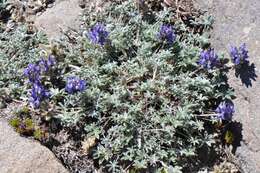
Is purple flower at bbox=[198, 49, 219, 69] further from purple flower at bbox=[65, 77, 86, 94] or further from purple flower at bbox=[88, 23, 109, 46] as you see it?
purple flower at bbox=[65, 77, 86, 94]

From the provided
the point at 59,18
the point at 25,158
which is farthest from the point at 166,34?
the point at 25,158

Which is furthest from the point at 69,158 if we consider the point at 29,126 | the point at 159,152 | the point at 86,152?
the point at 159,152

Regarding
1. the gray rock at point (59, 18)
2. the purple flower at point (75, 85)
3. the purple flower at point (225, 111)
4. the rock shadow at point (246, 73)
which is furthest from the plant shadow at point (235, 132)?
the gray rock at point (59, 18)

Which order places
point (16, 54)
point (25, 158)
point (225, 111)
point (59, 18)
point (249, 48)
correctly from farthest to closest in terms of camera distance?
point (59, 18)
point (16, 54)
point (249, 48)
point (225, 111)
point (25, 158)

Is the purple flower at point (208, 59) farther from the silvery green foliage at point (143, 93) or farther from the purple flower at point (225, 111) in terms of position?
the purple flower at point (225, 111)

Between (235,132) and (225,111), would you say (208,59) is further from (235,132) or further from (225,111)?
(235,132)

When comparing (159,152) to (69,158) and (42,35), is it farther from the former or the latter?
(42,35)
